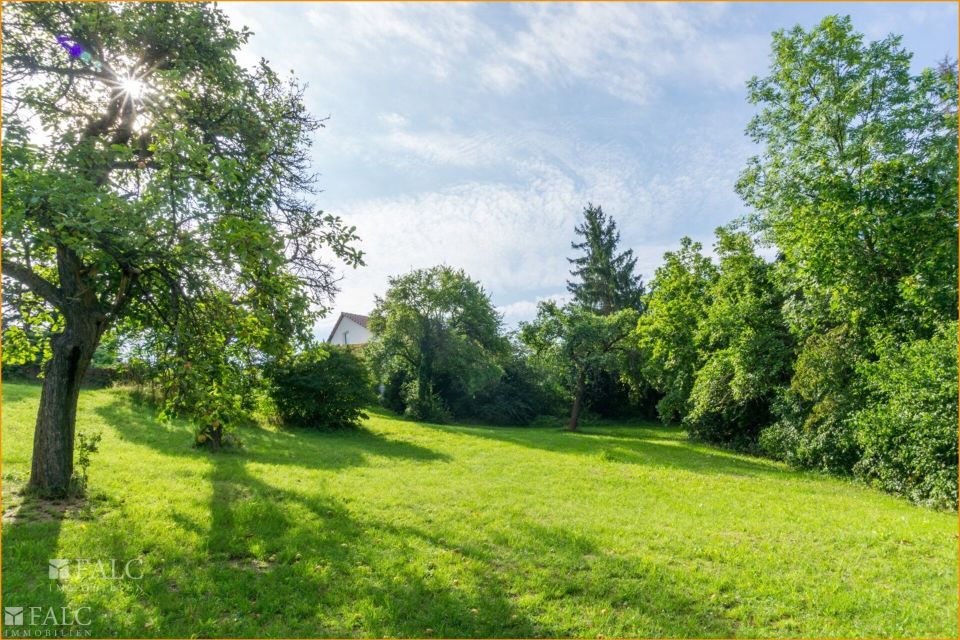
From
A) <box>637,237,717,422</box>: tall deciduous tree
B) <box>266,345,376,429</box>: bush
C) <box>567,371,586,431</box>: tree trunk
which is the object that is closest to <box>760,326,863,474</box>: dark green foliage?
<box>637,237,717,422</box>: tall deciduous tree

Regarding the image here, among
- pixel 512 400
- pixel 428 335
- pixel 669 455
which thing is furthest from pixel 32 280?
pixel 512 400

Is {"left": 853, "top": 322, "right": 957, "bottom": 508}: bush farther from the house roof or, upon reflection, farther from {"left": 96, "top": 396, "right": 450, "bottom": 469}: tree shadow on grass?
the house roof

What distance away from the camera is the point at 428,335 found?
2808 cm

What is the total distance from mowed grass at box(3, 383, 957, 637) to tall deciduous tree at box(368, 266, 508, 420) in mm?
16097

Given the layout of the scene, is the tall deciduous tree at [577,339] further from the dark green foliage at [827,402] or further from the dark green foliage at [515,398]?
the dark green foliage at [827,402]

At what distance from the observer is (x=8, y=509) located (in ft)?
22.4

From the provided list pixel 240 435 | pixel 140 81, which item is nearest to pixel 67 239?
pixel 140 81

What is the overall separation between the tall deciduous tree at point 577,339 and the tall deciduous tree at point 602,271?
1605 centimetres

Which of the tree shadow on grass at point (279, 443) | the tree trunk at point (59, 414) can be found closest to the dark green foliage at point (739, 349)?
the tree shadow on grass at point (279, 443)

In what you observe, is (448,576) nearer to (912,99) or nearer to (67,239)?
(67,239)

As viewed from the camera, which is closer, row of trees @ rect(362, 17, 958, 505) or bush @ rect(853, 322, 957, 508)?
bush @ rect(853, 322, 957, 508)

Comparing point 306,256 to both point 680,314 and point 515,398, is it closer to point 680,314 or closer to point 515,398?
point 680,314

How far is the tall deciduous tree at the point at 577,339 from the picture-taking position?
28.6 meters

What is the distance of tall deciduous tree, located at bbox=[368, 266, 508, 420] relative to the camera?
27.8 m
